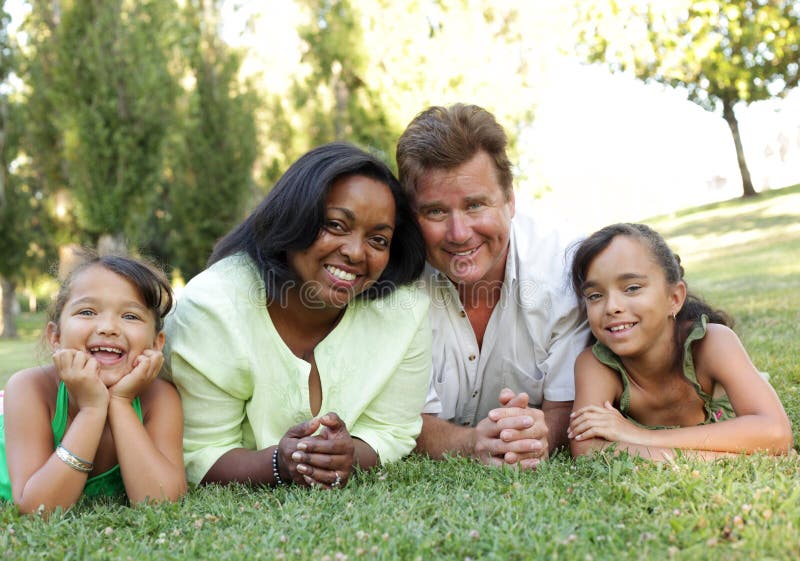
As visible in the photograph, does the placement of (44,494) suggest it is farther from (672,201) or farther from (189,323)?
(672,201)

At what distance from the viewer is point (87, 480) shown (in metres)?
3.55

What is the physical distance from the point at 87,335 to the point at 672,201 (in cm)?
3401

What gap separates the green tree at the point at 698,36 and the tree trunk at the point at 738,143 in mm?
5980

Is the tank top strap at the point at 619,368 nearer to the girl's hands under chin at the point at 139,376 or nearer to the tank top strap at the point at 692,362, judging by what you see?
the tank top strap at the point at 692,362

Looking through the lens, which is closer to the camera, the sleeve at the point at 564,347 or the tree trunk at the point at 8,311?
the sleeve at the point at 564,347

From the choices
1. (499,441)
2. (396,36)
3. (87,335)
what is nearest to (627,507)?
(499,441)

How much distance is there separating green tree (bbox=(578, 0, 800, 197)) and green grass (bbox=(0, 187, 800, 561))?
12.5 metres

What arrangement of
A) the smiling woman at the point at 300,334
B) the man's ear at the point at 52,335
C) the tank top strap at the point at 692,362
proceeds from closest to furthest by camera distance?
the man's ear at the point at 52,335, the smiling woman at the point at 300,334, the tank top strap at the point at 692,362

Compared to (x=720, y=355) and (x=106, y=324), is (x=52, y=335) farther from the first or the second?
(x=720, y=355)

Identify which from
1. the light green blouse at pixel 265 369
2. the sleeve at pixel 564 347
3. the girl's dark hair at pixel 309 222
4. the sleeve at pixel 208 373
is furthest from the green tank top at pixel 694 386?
the sleeve at pixel 208 373

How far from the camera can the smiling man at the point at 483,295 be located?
13.7ft

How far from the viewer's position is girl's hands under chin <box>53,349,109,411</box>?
335 cm

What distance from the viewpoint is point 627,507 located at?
Result: 2945 millimetres

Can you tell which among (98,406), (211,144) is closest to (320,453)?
(98,406)
